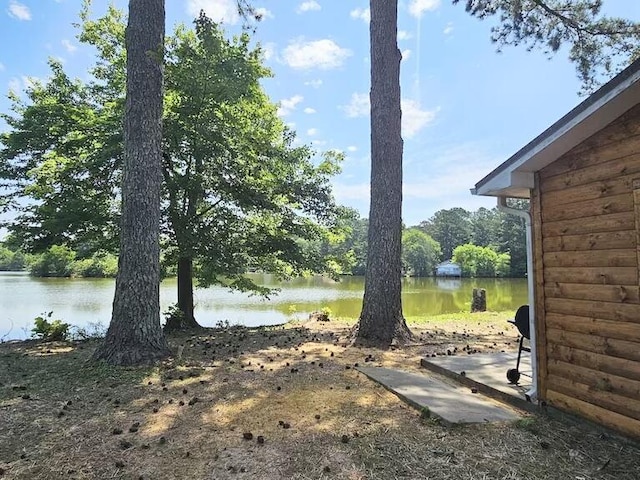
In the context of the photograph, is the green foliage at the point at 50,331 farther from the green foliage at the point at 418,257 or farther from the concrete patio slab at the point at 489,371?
the green foliage at the point at 418,257

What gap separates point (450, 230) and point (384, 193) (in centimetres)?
6904

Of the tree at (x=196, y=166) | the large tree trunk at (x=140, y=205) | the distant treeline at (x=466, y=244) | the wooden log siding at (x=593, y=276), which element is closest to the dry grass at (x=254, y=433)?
the wooden log siding at (x=593, y=276)

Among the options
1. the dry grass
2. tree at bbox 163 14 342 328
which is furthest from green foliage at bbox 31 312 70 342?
the dry grass

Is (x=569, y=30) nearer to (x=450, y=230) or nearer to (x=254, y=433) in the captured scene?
(x=254, y=433)

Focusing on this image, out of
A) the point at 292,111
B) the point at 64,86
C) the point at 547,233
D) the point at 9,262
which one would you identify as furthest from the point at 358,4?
the point at 9,262

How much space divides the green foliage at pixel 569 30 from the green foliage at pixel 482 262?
4178cm

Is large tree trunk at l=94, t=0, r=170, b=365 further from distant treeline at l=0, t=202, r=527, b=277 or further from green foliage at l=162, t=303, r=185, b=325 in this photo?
distant treeline at l=0, t=202, r=527, b=277

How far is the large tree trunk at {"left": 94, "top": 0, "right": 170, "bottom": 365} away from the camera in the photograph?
16.2ft

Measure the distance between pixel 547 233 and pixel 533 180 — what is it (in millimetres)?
461

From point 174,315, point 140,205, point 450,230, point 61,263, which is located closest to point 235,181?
point 174,315

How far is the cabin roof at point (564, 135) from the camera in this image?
2652 mm

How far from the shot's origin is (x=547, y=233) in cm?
347

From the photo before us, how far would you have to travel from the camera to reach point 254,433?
2980 millimetres

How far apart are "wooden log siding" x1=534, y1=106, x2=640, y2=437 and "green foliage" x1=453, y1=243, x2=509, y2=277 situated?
46730 mm
